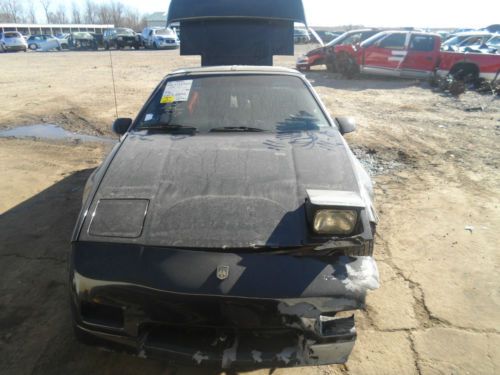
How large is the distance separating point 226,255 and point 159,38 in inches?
1219

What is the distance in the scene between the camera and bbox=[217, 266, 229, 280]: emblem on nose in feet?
5.98

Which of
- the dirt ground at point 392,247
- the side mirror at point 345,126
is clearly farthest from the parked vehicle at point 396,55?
the side mirror at point 345,126

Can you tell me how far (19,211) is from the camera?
160 inches

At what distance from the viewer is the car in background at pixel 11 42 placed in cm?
2945

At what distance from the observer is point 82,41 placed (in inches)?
1267

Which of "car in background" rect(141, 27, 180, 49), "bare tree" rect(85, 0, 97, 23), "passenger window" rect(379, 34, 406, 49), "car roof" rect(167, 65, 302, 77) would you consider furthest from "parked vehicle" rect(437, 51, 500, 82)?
"bare tree" rect(85, 0, 97, 23)

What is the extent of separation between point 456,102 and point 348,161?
8.86 metres

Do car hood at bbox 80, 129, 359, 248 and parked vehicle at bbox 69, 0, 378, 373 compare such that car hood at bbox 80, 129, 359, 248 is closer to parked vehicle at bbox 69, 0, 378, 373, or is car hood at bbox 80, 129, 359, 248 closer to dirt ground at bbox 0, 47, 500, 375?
parked vehicle at bbox 69, 0, 378, 373

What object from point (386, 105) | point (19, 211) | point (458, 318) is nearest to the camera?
point (458, 318)

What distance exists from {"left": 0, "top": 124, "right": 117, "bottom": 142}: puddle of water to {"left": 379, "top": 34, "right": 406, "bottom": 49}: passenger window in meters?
10.5

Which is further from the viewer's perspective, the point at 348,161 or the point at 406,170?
the point at 406,170

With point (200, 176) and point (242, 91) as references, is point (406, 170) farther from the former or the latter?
point (200, 176)

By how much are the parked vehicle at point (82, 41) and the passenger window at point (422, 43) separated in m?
28.5

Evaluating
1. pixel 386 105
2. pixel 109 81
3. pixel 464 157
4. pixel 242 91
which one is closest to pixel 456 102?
pixel 386 105
